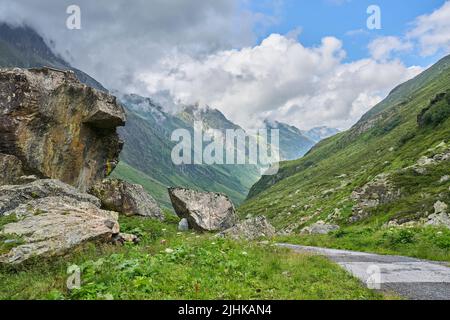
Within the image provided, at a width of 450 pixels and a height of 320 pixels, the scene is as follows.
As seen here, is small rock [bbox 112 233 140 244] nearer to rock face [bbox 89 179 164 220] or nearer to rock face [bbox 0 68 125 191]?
rock face [bbox 89 179 164 220]

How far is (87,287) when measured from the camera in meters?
11.7

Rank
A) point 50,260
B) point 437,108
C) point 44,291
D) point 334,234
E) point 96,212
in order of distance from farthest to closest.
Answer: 1. point 437,108
2. point 334,234
3. point 96,212
4. point 50,260
5. point 44,291

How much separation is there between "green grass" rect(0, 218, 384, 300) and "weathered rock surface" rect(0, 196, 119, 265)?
0.60 meters

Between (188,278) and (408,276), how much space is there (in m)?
9.01

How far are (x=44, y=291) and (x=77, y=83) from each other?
95.0ft

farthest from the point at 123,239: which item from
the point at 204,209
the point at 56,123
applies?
the point at 56,123

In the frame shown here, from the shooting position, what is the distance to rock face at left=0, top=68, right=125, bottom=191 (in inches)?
1264

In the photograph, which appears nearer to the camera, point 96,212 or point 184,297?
point 184,297

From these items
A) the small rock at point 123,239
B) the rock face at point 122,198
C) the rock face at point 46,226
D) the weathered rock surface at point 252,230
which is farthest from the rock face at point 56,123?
the weathered rock surface at point 252,230

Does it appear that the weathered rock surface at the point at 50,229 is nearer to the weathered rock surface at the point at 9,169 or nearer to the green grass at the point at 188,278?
the green grass at the point at 188,278
